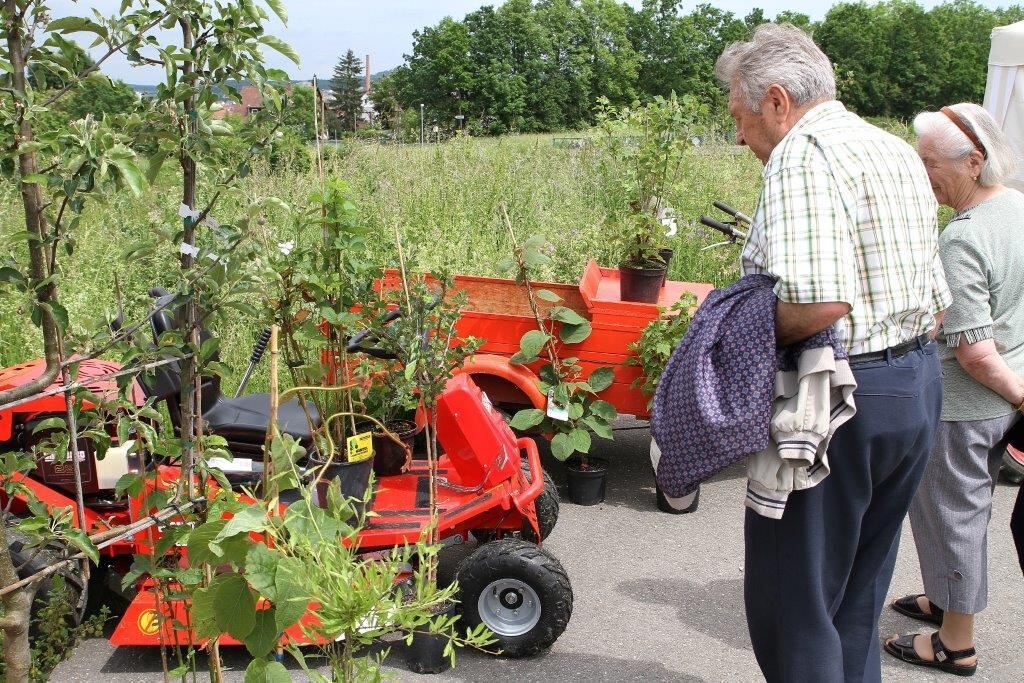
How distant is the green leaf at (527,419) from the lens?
478cm

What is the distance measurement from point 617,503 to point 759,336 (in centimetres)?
297

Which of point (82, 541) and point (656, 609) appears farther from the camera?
point (656, 609)

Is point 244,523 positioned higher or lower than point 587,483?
higher

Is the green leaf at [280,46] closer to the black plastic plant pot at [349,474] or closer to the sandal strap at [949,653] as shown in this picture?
the black plastic plant pot at [349,474]

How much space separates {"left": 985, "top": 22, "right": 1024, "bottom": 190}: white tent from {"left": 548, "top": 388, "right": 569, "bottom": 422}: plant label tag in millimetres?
5597

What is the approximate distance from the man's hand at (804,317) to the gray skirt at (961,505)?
4.86ft

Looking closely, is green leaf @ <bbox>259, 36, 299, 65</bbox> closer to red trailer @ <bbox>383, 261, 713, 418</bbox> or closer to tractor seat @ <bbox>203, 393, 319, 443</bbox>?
tractor seat @ <bbox>203, 393, 319, 443</bbox>

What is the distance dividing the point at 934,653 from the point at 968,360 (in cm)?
119

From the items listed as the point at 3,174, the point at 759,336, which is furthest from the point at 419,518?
the point at 3,174

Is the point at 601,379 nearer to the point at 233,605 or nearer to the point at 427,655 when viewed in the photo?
the point at 427,655

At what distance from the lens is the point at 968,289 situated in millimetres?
3186

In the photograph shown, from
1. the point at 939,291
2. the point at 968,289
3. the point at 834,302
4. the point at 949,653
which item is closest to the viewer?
the point at 834,302

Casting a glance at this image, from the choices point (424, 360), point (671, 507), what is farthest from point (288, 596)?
point (671, 507)

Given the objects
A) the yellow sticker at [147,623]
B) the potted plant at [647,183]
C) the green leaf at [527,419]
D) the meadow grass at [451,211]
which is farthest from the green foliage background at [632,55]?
the yellow sticker at [147,623]
